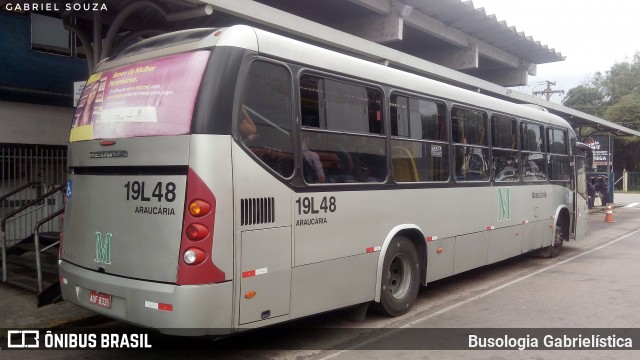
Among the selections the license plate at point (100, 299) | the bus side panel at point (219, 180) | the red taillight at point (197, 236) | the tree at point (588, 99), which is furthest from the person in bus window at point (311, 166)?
the tree at point (588, 99)

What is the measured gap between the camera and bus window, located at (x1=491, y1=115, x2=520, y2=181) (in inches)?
344

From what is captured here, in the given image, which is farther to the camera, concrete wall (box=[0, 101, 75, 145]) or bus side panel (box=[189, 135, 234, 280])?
concrete wall (box=[0, 101, 75, 145])

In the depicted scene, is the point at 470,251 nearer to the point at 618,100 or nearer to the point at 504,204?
the point at 504,204

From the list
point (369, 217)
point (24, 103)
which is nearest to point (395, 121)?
point (369, 217)

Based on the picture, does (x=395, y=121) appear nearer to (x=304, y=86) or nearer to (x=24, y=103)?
(x=304, y=86)

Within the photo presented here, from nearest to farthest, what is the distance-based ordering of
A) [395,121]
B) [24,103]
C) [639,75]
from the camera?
[395,121], [24,103], [639,75]

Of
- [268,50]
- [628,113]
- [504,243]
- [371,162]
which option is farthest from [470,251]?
[628,113]

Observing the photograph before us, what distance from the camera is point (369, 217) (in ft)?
19.4

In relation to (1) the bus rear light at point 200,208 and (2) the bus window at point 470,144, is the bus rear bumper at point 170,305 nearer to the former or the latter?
(1) the bus rear light at point 200,208

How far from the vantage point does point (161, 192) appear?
4.42m

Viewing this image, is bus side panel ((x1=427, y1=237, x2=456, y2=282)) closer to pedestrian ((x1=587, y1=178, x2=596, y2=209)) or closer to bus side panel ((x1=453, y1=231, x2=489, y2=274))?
bus side panel ((x1=453, y1=231, x2=489, y2=274))

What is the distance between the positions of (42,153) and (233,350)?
7.54 meters

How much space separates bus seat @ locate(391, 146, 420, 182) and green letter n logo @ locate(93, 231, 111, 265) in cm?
332

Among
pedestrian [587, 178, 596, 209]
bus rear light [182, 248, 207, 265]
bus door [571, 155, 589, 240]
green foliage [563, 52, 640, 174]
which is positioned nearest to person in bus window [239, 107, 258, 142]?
bus rear light [182, 248, 207, 265]
